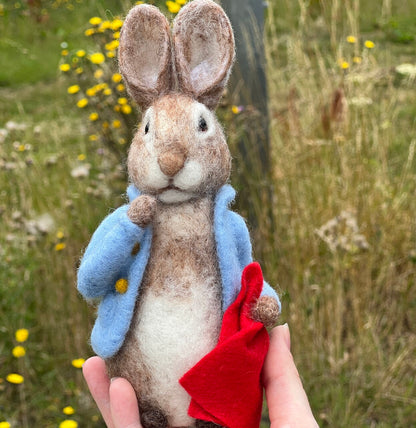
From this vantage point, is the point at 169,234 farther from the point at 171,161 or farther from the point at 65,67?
the point at 65,67

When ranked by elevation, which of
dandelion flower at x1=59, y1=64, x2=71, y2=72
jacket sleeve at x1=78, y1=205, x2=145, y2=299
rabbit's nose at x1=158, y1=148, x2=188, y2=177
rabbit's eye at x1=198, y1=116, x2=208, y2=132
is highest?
dandelion flower at x1=59, y1=64, x2=71, y2=72

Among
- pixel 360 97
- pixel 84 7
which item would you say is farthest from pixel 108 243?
pixel 84 7

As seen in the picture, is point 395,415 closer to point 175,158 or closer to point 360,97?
point 360,97

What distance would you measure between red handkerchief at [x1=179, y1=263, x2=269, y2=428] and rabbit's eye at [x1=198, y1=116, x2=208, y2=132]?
25 cm

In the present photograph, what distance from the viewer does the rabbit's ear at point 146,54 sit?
0.94 m

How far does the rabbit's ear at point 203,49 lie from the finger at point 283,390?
46cm

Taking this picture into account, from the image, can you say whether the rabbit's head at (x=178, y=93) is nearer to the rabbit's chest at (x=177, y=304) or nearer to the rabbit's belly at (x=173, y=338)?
the rabbit's chest at (x=177, y=304)

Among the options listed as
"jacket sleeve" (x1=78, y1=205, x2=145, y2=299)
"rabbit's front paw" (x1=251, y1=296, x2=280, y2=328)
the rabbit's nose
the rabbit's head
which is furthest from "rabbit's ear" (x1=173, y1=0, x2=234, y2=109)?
"rabbit's front paw" (x1=251, y1=296, x2=280, y2=328)

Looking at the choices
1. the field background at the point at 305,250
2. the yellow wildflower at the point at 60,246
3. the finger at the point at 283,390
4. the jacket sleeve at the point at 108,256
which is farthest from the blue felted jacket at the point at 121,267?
the yellow wildflower at the point at 60,246

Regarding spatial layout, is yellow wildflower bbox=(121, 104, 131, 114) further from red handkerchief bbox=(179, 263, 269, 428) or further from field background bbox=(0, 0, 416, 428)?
red handkerchief bbox=(179, 263, 269, 428)

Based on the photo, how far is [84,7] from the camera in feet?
19.0

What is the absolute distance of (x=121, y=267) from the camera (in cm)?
92

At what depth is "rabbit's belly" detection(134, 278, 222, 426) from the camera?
90 centimetres

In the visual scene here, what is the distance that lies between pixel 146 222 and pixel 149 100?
234 millimetres
